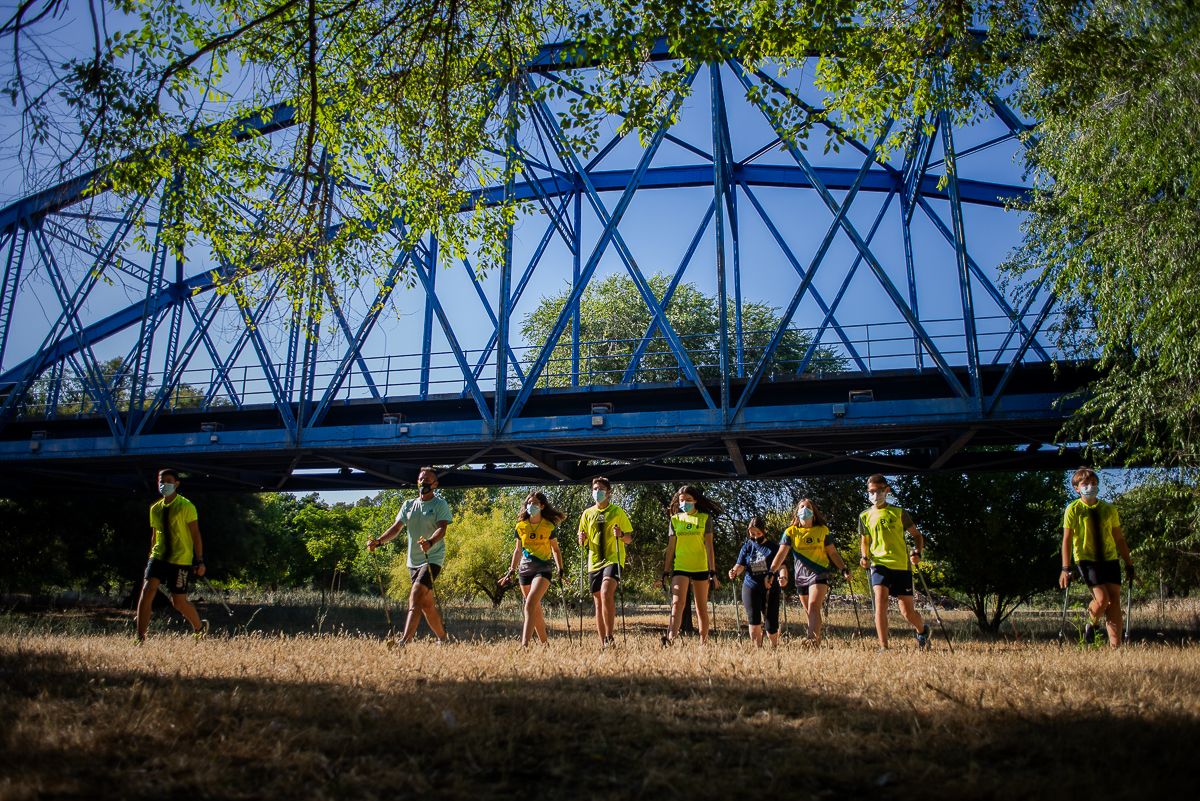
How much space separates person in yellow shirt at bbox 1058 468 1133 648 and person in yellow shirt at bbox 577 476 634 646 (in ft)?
14.2

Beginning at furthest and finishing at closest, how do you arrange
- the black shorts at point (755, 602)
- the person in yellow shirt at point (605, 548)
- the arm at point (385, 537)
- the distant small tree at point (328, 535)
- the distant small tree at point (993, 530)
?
the distant small tree at point (328, 535)
the distant small tree at point (993, 530)
the black shorts at point (755, 602)
the person in yellow shirt at point (605, 548)
the arm at point (385, 537)

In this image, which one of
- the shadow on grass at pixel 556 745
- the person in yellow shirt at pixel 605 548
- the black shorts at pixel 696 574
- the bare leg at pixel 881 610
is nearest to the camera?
the shadow on grass at pixel 556 745

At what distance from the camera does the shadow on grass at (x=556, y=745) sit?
126 inches

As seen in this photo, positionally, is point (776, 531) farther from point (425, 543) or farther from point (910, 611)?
point (425, 543)

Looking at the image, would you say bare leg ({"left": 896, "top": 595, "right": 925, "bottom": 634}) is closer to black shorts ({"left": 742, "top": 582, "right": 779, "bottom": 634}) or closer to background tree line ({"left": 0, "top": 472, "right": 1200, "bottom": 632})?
black shorts ({"left": 742, "top": 582, "right": 779, "bottom": 634})

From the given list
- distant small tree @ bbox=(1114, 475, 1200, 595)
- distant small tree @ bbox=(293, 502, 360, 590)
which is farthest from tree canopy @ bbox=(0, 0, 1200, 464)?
distant small tree @ bbox=(293, 502, 360, 590)

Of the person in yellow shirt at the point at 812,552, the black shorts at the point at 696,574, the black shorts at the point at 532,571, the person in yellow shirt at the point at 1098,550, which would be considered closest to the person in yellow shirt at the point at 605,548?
the black shorts at the point at 532,571

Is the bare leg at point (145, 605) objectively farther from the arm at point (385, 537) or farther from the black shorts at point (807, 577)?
the black shorts at point (807, 577)

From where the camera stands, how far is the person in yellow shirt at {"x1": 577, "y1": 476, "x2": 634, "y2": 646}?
845cm

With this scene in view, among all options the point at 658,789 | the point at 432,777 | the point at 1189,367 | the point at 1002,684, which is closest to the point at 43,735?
the point at 432,777

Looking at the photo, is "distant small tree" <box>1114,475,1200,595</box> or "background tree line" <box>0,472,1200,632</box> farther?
"background tree line" <box>0,472,1200,632</box>

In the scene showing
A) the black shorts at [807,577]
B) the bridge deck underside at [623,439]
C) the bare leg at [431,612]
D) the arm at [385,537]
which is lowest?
the bare leg at [431,612]

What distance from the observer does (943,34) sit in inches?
316

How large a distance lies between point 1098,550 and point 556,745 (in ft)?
20.8
